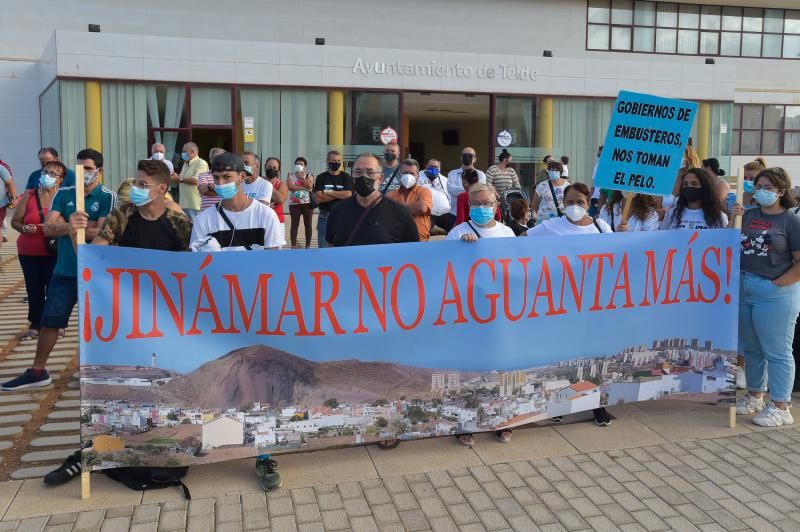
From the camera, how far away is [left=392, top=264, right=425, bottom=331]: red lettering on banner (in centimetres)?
472

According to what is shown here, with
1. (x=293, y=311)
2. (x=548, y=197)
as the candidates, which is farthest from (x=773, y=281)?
(x=548, y=197)

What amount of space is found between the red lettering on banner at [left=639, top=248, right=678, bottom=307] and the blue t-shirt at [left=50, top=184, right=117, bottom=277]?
4202 millimetres

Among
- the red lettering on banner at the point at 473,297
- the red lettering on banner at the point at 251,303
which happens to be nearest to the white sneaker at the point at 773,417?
the red lettering on banner at the point at 473,297

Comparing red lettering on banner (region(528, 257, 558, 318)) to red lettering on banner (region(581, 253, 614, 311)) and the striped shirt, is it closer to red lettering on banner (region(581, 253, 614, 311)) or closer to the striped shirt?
red lettering on banner (region(581, 253, 614, 311))

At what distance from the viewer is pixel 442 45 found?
25.5 metres

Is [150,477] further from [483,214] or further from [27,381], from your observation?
[483,214]

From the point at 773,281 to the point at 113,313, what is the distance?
4.38 m

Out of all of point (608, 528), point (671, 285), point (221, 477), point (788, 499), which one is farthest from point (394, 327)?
point (788, 499)

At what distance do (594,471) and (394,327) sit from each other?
1498mm

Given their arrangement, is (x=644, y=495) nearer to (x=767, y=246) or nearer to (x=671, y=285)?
(x=671, y=285)

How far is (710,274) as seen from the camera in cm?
550

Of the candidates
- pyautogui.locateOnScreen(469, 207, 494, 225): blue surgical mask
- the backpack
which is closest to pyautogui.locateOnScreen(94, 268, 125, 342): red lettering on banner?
the backpack

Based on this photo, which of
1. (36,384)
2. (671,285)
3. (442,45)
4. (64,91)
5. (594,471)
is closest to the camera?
(594,471)

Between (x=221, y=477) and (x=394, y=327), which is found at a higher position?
(x=394, y=327)
